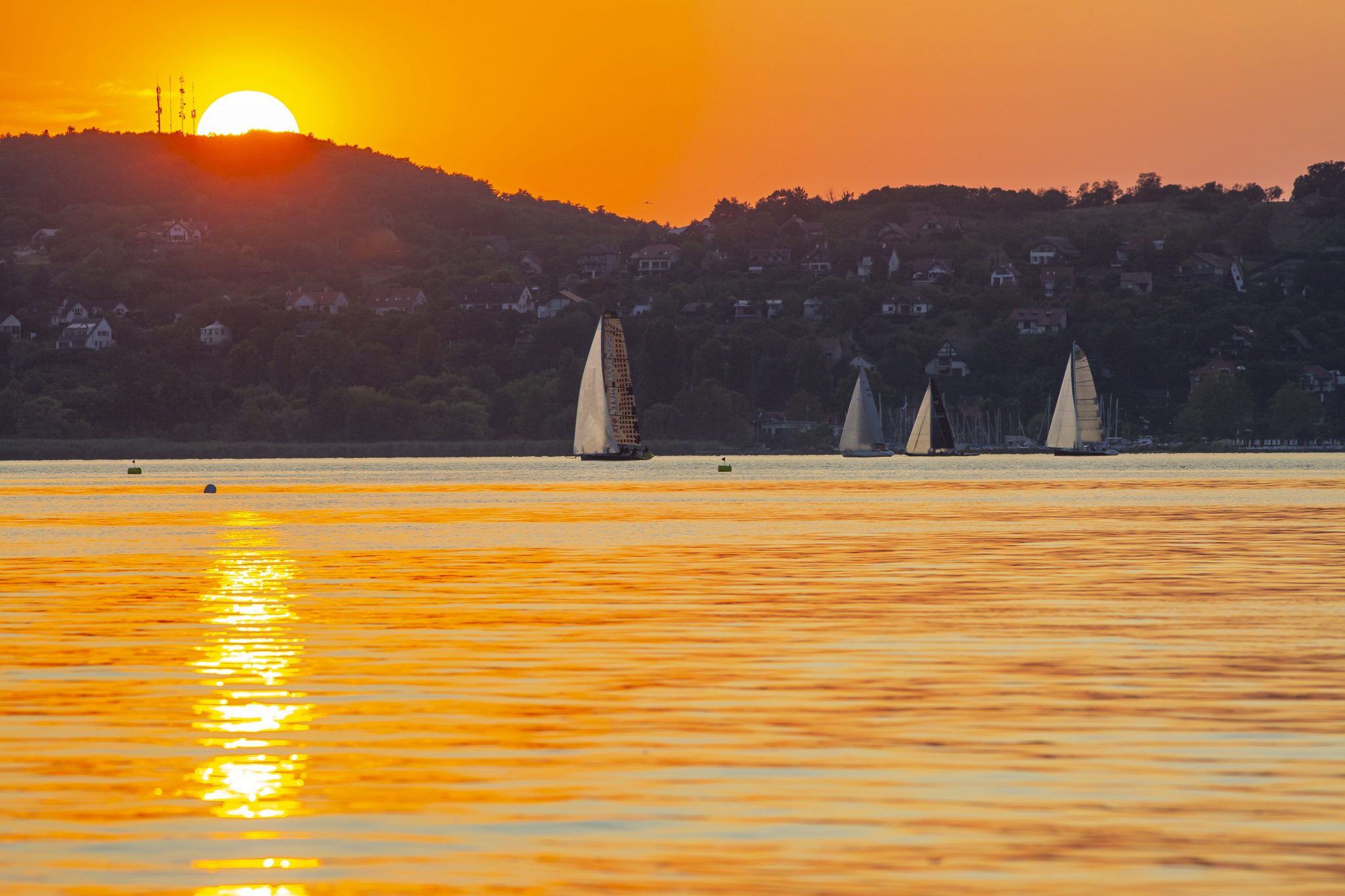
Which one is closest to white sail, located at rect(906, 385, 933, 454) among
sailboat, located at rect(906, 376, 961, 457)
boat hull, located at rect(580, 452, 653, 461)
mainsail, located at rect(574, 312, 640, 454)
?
sailboat, located at rect(906, 376, 961, 457)

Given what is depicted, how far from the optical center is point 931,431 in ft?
611

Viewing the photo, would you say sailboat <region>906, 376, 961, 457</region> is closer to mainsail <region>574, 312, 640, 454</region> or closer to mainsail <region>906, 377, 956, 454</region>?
mainsail <region>906, 377, 956, 454</region>

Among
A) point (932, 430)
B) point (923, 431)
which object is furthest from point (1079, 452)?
point (923, 431)

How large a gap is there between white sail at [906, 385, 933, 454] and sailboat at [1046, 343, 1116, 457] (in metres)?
11.6

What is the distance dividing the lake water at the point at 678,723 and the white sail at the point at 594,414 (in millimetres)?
95814

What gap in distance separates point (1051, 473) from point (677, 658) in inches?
4811

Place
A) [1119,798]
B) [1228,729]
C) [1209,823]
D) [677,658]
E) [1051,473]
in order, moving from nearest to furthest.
Answer: [1209,823]
[1119,798]
[1228,729]
[677,658]
[1051,473]

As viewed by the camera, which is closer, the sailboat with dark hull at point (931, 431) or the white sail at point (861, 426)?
the sailboat with dark hull at point (931, 431)

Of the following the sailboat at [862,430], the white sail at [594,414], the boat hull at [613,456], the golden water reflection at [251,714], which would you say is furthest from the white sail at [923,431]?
the golden water reflection at [251,714]

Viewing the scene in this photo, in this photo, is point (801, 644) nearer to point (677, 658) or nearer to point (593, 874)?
point (677, 658)

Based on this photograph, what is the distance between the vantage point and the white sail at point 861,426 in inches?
7431

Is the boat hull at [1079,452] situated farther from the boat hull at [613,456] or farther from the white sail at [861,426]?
the boat hull at [613,456]

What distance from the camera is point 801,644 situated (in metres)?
25.4

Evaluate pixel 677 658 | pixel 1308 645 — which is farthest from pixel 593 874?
pixel 1308 645
